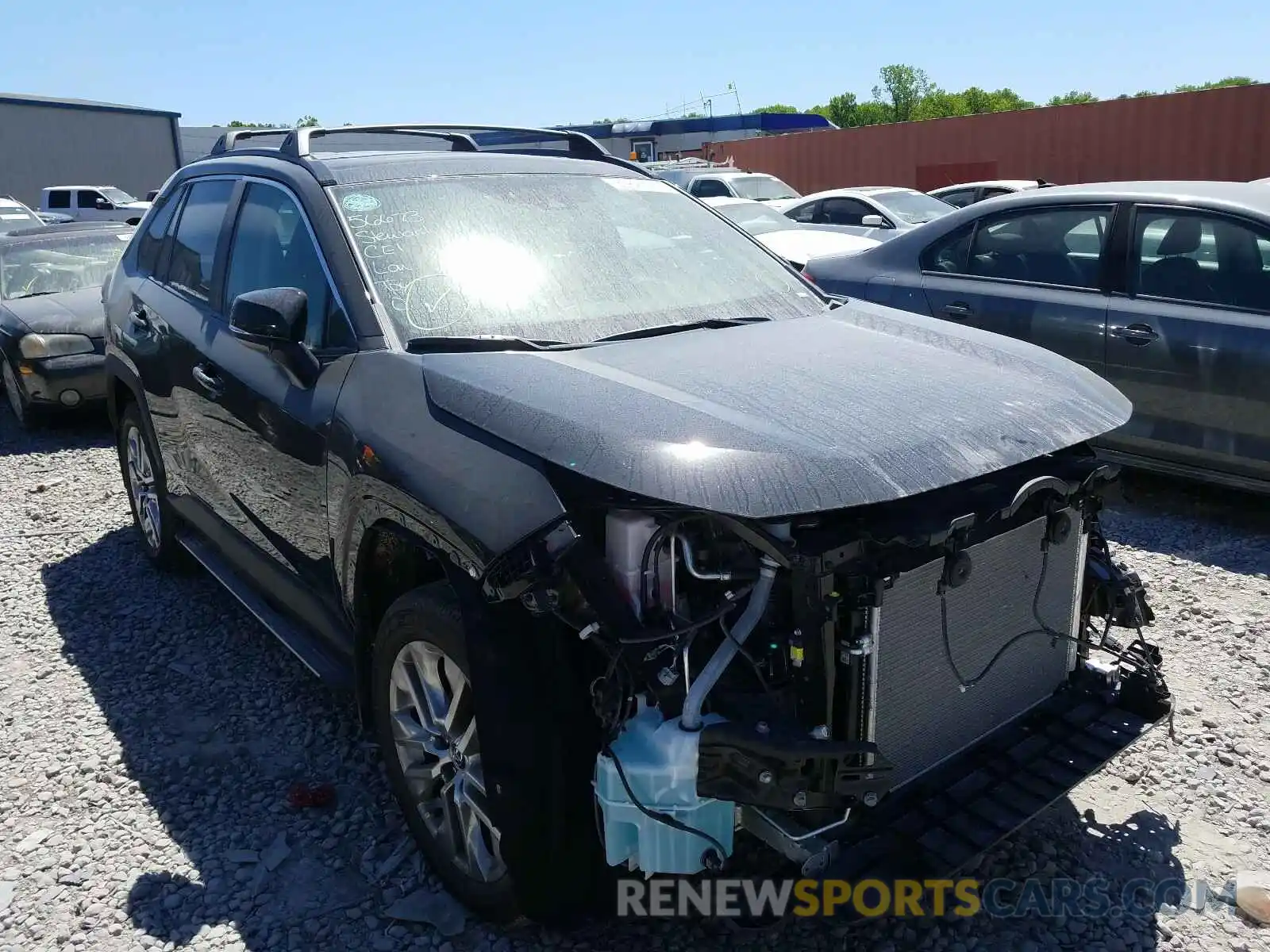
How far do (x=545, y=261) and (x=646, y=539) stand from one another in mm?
1272

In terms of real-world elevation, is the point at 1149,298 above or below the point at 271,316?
below

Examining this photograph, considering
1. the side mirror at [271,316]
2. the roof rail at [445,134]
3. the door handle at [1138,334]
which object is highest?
the roof rail at [445,134]

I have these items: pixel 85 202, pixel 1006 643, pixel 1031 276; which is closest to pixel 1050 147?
pixel 1031 276

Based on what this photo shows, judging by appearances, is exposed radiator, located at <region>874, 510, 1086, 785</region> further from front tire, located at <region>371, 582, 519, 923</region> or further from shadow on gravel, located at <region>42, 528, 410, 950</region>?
shadow on gravel, located at <region>42, 528, 410, 950</region>

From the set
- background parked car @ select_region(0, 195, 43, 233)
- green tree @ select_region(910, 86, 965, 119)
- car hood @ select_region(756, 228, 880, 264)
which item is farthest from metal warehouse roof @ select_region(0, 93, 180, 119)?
green tree @ select_region(910, 86, 965, 119)

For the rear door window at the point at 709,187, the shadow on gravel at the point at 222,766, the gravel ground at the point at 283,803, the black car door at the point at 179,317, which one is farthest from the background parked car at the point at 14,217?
the gravel ground at the point at 283,803

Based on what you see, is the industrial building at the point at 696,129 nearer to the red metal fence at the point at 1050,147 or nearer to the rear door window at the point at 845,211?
the red metal fence at the point at 1050,147

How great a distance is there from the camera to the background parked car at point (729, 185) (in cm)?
1783

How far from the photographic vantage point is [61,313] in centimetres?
829

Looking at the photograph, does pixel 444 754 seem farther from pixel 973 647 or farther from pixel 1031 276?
pixel 1031 276

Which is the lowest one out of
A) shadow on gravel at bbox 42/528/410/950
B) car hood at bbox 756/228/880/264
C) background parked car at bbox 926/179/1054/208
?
shadow on gravel at bbox 42/528/410/950

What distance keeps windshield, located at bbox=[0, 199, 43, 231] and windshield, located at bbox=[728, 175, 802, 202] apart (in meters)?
11.7

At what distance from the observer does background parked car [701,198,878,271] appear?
31.8 feet

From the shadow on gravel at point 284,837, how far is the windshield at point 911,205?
10899 millimetres
